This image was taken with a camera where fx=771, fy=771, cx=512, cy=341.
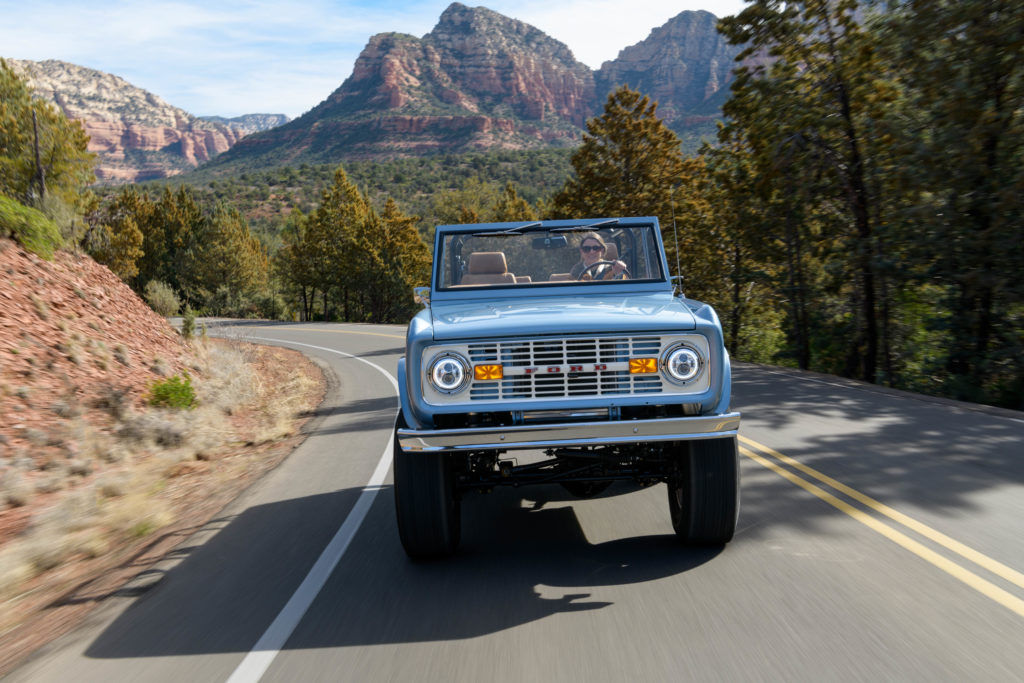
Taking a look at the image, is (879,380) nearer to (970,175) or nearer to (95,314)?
(970,175)

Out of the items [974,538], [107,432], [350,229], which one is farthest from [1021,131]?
[350,229]

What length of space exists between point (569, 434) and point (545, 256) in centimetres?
230

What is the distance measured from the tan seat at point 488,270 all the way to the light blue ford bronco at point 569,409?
47.7 inches

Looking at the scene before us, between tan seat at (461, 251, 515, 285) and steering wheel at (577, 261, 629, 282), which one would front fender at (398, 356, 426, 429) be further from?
steering wheel at (577, 261, 629, 282)

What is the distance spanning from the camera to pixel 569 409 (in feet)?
14.0

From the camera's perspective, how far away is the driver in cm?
590

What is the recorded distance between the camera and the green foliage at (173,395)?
35.7 ft

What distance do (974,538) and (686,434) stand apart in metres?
2.07

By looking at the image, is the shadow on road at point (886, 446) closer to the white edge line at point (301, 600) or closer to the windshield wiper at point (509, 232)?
the windshield wiper at point (509, 232)

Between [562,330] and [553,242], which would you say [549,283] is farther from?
[562,330]

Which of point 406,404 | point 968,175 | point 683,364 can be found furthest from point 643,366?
point 968,175

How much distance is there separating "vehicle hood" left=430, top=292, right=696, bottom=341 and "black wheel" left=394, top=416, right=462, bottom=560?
76 centimetres

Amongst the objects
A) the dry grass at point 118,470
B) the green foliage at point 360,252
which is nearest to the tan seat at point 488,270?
the dry grass at point 118,470

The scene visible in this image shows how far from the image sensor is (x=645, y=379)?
4266 mm
